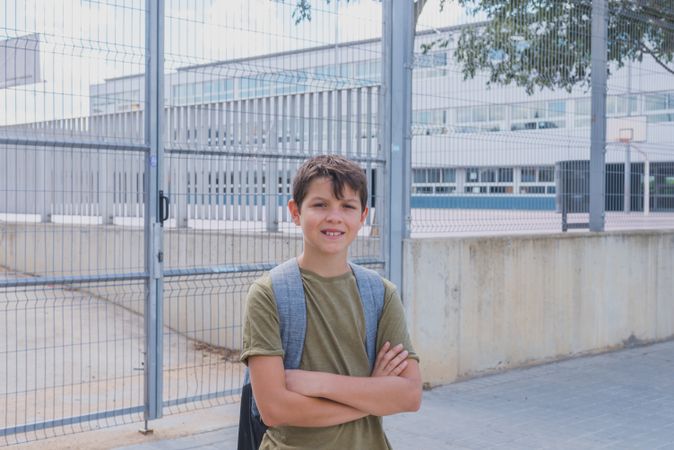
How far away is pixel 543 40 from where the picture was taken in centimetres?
908

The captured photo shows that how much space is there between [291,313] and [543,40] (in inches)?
295

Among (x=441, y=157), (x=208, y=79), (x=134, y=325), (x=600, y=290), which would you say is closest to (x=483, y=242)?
(x=441, y=157)

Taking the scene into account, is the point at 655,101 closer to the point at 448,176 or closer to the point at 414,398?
the point at 448,176

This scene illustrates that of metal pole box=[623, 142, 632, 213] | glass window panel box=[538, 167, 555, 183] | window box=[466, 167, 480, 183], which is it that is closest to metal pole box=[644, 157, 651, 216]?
metal pole box=[623, 142, 632, 213]

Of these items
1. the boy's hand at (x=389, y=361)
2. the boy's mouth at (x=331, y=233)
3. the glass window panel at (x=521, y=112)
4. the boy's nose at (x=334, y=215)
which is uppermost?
the glass window panel at (x=521, y=112)

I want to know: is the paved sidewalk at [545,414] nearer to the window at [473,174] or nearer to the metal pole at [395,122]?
the metal pole at [395,122]

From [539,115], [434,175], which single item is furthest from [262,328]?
[539,115]

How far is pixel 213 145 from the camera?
6.77 m

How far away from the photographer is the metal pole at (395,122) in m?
7.36

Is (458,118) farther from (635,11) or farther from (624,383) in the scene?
(635,11)

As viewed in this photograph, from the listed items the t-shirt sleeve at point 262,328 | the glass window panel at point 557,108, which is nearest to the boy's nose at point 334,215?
the t-shirt sleeve at point 262,328

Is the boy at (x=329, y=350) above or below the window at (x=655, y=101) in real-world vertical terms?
below

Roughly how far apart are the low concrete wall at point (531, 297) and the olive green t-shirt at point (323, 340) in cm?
508

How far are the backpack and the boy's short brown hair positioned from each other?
203mm
